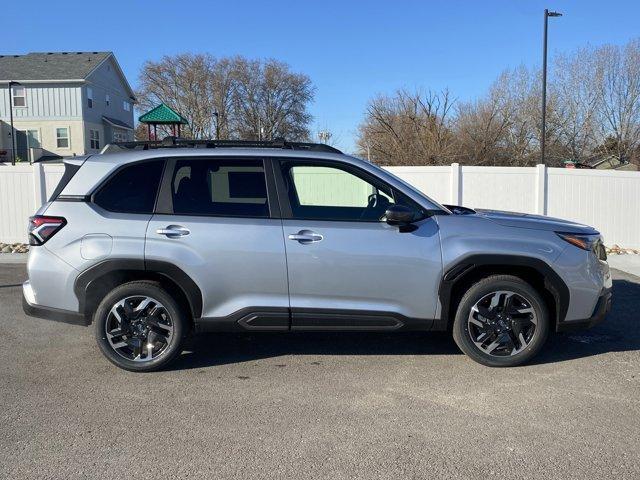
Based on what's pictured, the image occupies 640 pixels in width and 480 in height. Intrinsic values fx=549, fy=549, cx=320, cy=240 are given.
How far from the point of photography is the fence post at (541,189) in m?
11.7

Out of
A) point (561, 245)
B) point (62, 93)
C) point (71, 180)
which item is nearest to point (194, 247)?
point (71, 180)

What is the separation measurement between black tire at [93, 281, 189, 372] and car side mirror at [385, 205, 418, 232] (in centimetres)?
191

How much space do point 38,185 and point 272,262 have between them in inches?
360

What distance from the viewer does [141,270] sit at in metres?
4.57

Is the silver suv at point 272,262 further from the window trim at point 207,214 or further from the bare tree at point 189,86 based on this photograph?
the bare tree at point 189,86

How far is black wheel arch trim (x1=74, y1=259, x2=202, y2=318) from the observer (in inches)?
178

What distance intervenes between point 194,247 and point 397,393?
2.00 m

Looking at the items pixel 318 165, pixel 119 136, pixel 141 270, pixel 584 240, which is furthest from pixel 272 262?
pixel 119 136

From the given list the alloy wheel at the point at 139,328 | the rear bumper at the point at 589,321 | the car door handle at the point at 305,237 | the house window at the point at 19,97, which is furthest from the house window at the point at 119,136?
the rear bumper at the point at 589,321

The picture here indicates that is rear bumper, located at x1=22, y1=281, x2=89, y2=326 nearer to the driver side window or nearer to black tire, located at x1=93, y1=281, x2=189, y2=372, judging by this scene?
black tire, located at x1=93, y1=281, x2=189, y2=372

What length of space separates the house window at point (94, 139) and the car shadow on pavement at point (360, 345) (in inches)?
1499

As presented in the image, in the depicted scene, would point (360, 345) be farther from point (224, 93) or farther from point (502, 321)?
point (224, 93)

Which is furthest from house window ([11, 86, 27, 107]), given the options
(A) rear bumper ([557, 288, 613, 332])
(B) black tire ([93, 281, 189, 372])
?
(A) rear bumper ([557, 288, 613, 332])

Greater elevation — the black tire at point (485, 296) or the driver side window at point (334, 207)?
the driver side window at point (334, 207)
